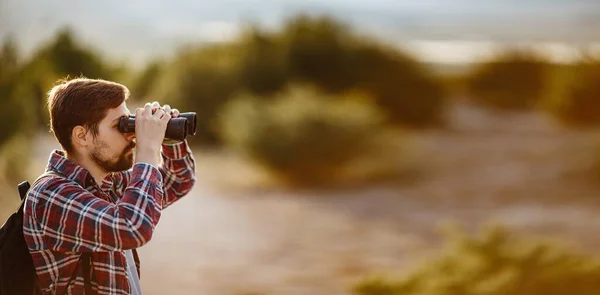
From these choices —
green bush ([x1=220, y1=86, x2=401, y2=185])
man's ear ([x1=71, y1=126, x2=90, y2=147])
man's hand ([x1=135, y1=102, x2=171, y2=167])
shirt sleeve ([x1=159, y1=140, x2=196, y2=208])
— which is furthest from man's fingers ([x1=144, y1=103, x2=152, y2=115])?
green bush ([x1=220, y1=86, x2=401, y2=185])

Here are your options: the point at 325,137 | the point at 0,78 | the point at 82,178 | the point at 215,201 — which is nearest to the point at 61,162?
the point at 82,178

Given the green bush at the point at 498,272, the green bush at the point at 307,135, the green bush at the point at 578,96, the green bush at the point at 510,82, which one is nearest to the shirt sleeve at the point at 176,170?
the green bush at the point at 498,272

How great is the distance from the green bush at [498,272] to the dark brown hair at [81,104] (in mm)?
1823

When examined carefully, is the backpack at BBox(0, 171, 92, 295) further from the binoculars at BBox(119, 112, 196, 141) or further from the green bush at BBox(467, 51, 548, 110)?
the green bush at BBox(467, 51, 548, 110)

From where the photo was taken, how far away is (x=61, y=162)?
1.21m

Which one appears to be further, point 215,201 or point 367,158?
point 367,158

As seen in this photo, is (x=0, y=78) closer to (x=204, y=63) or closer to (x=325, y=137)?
(x=325, y=137)

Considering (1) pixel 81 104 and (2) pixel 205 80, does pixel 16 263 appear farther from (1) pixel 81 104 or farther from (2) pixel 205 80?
(2) pixel 205 80

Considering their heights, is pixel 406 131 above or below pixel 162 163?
above

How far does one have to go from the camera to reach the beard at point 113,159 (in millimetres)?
1230

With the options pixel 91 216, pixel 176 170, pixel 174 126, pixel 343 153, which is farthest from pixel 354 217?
pixel 91 216

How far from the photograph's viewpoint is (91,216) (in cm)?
113

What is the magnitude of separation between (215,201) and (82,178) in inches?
174

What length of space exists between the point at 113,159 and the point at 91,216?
14cm
